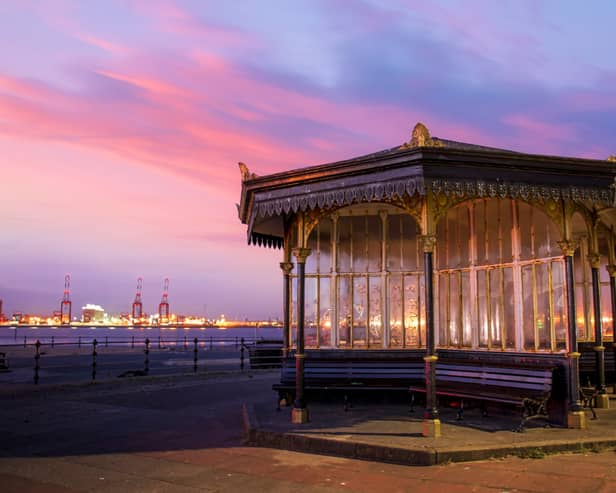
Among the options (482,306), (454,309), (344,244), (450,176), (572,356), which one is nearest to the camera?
(450,176)

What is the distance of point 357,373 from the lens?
12.1 meters

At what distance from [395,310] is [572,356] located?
409 centimetres

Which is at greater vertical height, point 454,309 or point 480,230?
point 480,230

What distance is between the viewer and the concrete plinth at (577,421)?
9.34 m

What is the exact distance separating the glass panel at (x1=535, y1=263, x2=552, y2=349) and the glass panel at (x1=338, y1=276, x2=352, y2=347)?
4.00m

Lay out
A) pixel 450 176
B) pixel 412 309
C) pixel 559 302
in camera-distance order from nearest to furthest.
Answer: pixel 450 176 < pixel 559 302 < pixel 412 309

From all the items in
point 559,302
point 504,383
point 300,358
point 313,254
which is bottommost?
point 504,383

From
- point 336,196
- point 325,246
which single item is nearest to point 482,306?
point 325,246

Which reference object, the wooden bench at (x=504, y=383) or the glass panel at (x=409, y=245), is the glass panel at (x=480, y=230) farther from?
the wooden bench at (x=504, y=383)

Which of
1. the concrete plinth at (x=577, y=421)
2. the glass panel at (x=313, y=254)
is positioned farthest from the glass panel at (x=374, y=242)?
the concrete plinth at (x=577, y=421)

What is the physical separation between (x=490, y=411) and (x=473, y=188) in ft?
14.3

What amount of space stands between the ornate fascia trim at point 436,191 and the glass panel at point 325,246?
310cm

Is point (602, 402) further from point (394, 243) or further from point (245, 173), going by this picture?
point (245, 173)

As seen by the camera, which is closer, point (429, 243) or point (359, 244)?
point (429, 243)
